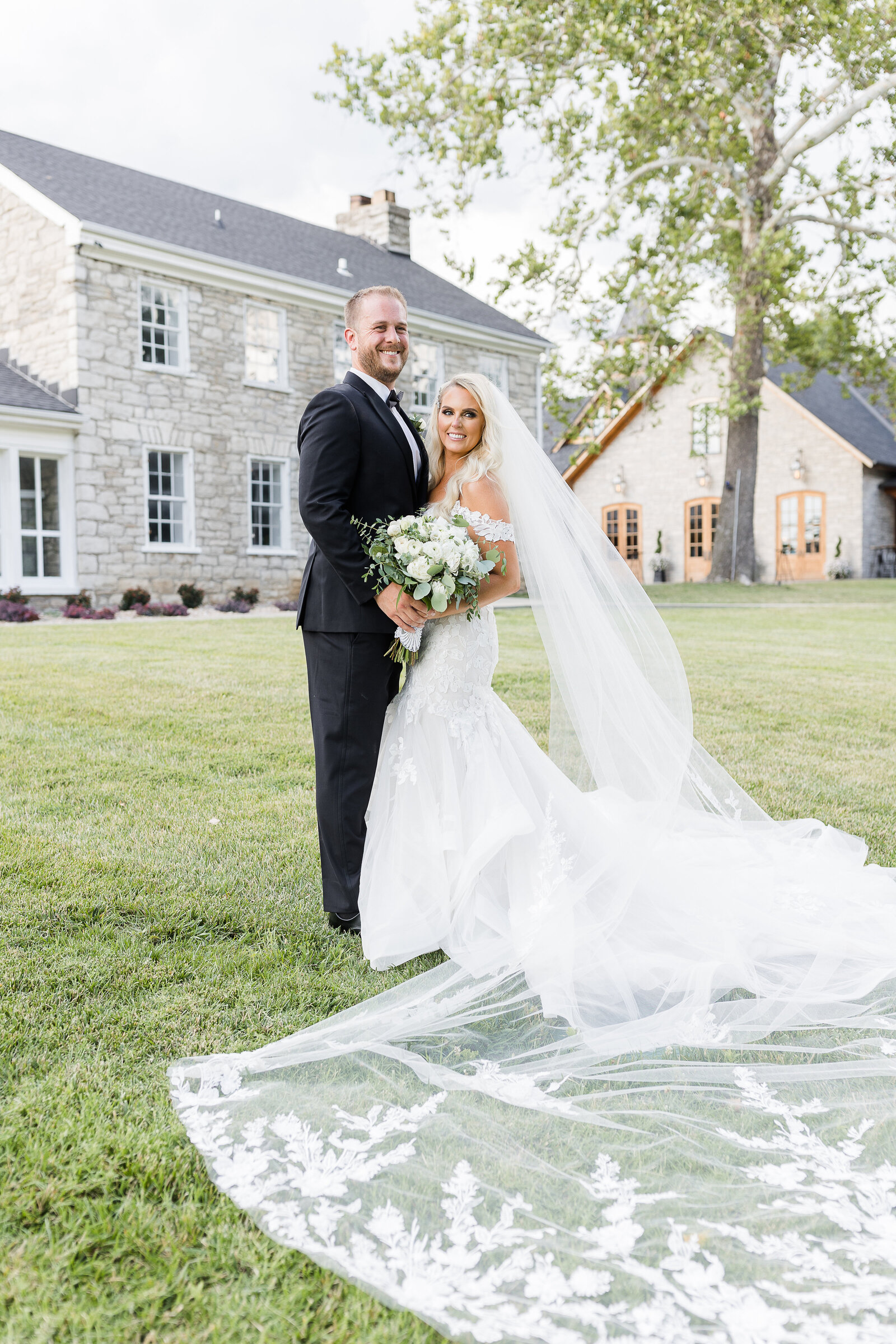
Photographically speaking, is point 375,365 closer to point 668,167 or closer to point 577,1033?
point 577,1033

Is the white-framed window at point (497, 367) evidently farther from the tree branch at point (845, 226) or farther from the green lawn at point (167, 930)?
the green lawn at point (167, 930)

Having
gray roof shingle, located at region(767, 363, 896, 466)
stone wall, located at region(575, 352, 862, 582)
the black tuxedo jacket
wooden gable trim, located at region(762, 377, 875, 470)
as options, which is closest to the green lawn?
the black tuxedo jacket

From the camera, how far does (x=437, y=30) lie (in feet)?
A: 56.1

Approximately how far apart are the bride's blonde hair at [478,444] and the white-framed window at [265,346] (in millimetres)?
15773

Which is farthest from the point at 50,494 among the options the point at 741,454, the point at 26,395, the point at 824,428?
the point at 824,428

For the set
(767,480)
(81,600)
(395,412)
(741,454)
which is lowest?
(81,600)

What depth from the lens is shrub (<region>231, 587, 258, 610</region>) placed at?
59.5 ft

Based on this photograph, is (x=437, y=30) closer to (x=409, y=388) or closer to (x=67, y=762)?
(x=409, y=388)

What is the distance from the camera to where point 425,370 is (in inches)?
850

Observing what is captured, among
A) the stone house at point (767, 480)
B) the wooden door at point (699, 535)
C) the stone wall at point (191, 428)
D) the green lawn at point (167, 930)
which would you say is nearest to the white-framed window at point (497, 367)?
the stone house at point (767, 480)

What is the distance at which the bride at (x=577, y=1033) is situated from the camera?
1994 millimetres

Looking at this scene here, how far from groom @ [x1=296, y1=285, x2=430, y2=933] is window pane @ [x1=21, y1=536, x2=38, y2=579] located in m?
13.8

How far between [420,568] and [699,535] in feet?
94.2

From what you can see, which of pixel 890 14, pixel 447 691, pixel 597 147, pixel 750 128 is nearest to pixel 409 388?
pixel 597 147
